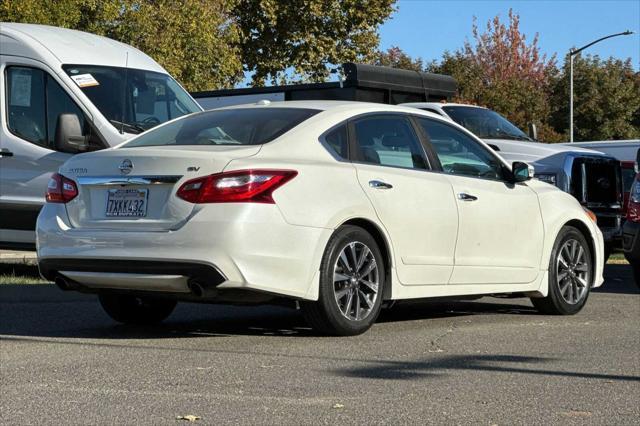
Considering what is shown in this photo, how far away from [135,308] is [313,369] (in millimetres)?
2612

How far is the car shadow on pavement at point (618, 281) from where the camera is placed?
13297 millimetres

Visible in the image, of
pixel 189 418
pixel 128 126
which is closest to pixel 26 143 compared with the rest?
pixel 128 126

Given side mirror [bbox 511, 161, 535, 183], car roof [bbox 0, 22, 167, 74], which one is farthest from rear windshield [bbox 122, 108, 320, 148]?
car roof [bbox 0, 22, 167, 74]

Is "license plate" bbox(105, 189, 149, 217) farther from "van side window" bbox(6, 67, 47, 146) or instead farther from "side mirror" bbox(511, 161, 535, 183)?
"van side window" bbox(6, 67, 47, 146)

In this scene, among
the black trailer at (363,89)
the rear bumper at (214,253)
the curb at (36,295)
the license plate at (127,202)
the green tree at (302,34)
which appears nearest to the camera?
the rear bumper at (214,253)

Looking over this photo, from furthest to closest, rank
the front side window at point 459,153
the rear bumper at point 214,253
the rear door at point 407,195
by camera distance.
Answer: the front side window at point 459,153, the rear door at point 407,195, the rear bumper at point 214,253

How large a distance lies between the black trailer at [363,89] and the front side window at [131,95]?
5479 millimetres

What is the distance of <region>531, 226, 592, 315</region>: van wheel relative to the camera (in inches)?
400

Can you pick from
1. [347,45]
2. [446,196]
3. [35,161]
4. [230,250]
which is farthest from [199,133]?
[347,45]

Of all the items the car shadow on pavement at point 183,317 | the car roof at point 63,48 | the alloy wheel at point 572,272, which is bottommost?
the car shadow on pavement at point 183,317

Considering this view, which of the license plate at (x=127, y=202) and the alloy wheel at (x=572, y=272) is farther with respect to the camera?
the alloy wheel at (x=572, y=272)

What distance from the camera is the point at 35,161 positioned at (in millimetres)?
12594

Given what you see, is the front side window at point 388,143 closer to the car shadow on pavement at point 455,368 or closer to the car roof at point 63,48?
the car shadow on pavement at point 455,368

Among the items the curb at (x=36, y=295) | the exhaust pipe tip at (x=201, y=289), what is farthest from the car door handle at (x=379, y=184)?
the curb at (x=36, y=295)
